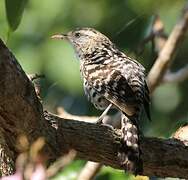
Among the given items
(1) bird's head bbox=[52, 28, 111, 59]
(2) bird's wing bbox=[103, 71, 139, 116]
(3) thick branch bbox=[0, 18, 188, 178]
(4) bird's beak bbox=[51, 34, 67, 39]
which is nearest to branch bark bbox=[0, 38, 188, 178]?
(3) thick branch bbox=[0, 18, 188, 178]

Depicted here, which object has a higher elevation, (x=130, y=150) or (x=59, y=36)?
(x=130, y=150)

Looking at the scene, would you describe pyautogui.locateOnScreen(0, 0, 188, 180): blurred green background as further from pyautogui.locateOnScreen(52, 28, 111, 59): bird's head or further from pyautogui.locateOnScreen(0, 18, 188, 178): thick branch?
pyautogui.locateOnScreen(0, 18, 188, 178): thick branch

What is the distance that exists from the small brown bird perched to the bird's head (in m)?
0.41

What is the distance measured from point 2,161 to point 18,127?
39 cm

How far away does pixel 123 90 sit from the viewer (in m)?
4.41

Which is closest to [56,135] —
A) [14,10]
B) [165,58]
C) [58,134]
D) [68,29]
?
[58,134]

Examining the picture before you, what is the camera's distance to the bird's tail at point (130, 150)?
3897mm

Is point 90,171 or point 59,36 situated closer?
point 90,171

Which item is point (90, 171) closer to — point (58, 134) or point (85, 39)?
point (58, 134)

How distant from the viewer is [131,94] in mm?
4402

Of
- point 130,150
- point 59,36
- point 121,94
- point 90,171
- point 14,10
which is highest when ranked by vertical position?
point 14,10

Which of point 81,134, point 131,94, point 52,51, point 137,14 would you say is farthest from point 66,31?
point 81,134

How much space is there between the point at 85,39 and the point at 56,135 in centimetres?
252

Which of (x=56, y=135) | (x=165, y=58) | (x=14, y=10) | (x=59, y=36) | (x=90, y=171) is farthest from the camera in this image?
(x=59, y=36)
